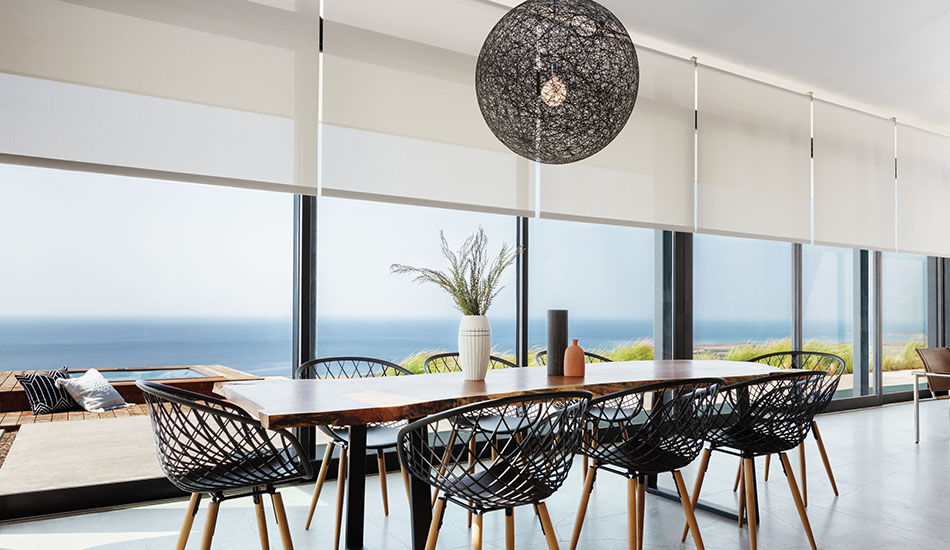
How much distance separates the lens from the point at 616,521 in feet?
11.0

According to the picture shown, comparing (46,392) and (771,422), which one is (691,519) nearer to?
(771,422)

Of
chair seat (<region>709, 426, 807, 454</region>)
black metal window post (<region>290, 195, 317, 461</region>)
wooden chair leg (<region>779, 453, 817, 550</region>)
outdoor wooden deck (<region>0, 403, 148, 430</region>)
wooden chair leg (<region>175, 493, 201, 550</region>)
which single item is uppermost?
black metal window post (<region>290, 195, 317, 461</region>)

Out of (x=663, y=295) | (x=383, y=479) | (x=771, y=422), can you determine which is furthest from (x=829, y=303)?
(x=383, y=479)

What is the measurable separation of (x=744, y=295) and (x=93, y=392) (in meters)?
5.19

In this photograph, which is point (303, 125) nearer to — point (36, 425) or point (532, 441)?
point (36, 425)

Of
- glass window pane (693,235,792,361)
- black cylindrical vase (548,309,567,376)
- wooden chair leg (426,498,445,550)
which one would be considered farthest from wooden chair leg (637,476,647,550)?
glass window pane (693,235,792,361)

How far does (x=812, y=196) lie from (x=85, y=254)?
18.6ft

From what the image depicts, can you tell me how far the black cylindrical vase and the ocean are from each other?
3.71 ft

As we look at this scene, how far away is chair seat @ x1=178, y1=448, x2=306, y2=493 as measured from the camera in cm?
223

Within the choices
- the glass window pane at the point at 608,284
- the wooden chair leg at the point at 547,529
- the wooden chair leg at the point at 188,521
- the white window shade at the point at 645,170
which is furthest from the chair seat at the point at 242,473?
the glass window pane at the point at 608,284

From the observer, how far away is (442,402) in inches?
94.8

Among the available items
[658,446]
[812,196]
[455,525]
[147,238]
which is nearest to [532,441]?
[658,446]

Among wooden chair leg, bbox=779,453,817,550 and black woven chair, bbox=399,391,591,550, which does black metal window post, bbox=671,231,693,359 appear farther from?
black woven chair, bbox=399,391,591,550

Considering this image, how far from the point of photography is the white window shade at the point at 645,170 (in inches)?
183
